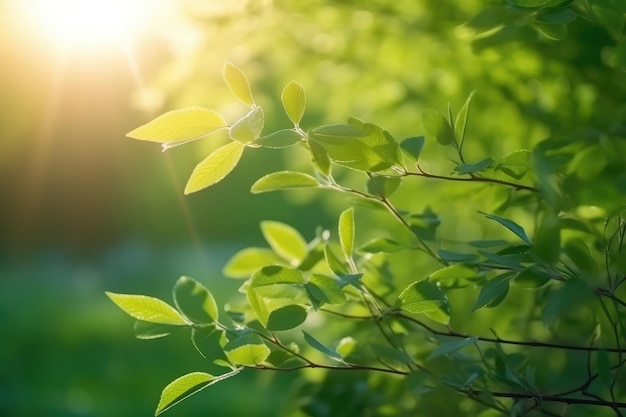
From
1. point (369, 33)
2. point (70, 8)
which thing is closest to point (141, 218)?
point (70, 8)

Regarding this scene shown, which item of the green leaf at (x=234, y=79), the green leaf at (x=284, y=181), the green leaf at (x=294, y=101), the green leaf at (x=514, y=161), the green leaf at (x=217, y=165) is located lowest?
the green leaf at (x=514, y=161)

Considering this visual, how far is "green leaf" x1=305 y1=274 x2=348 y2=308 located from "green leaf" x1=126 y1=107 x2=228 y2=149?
17 centimetres

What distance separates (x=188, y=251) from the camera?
844cm

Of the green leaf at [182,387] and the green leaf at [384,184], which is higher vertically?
Result: the green leaf at [384,184]

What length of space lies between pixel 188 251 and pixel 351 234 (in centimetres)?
773

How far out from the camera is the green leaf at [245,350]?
713 millimetres

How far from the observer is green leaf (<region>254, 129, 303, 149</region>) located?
66cm

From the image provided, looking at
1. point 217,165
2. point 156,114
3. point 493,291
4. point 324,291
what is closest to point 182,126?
point 217,165

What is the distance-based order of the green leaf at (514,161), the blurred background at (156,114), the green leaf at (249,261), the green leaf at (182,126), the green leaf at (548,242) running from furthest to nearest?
1. the blurred background at (156,114)
2. the green leaf at (249,261)
3. the green leaf at (514,161)
4. the green leaf at (182,126)
5. the green leaf at (548,242)

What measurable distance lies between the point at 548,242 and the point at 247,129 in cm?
25

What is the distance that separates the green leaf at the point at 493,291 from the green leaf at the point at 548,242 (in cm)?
12

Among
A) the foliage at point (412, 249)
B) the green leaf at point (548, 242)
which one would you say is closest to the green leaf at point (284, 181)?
the foliage at point (412, 249)

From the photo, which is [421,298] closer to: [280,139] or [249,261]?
[280,139]

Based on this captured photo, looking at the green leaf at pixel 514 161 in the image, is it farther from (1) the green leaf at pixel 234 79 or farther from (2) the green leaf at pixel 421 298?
(1) the green leaf at pixel 234 79
